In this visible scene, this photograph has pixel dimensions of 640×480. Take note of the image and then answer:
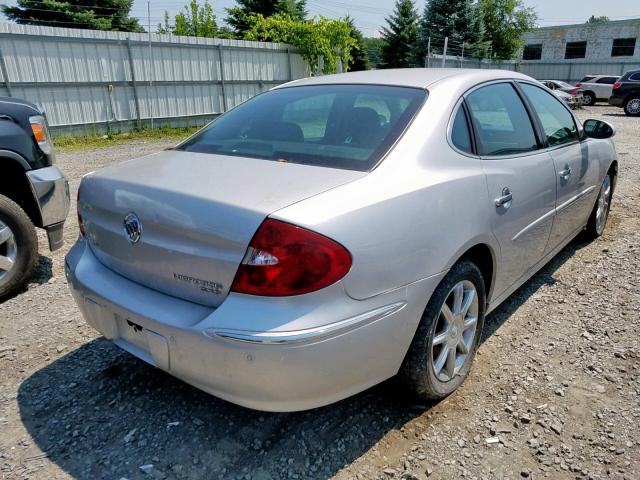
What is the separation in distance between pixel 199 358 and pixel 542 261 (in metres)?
2.53

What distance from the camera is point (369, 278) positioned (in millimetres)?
1819

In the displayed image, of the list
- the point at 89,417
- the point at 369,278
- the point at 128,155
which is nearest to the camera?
the point at 369,278

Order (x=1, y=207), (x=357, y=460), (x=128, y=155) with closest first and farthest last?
(x=357, y=460)
(x=1, y=207)
(x=128, y=155)

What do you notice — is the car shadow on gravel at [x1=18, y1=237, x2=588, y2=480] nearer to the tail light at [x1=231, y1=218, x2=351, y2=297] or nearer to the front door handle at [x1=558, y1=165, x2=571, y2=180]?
the tail light at [x1=231, y1=218, x2=351, y2=297]

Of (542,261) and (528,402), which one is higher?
(542,261)

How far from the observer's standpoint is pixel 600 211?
4.64m

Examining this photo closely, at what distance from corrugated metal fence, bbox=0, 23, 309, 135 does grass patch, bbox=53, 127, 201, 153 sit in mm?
232

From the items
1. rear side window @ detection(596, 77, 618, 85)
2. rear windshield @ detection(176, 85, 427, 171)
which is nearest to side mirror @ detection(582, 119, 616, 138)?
rear windshield @ detection(176, 85, 427, 171)

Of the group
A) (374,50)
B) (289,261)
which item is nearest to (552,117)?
(289,261)

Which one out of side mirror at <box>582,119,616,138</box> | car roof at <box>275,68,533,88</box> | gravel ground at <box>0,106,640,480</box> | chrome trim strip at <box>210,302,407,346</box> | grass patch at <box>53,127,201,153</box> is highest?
car roof at <box>275,68,533,88</box>

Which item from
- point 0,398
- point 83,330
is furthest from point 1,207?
point 0,398

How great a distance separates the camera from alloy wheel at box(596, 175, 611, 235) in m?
4.54

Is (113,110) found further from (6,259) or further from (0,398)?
(0,398)

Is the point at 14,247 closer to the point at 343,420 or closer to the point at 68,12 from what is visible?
the point at 343,420
